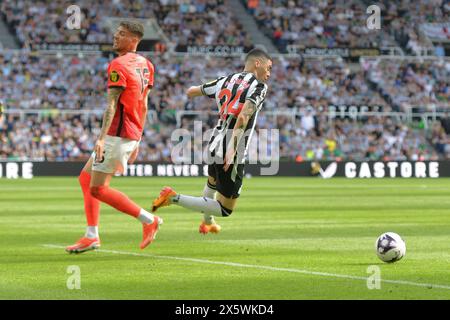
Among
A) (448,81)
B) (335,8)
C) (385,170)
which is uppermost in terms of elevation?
(335,8)

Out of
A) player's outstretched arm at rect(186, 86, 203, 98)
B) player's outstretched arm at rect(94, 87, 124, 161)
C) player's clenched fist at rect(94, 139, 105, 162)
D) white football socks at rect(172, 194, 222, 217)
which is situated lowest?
white football socks at rect(172, 194, 222, 217)

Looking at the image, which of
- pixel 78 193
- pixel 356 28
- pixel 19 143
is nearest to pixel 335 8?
pixel 356 28

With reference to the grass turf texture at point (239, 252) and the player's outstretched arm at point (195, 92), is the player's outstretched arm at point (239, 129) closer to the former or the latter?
the player's outstretched arm at point (195, 92)

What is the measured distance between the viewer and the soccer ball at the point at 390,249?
496 inches

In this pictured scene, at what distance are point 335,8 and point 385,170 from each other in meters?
15.1

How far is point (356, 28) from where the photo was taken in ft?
203

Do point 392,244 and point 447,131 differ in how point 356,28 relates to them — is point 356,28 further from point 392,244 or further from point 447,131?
point 392,244

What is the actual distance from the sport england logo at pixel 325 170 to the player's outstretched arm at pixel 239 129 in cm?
3794

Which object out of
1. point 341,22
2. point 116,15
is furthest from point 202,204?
point 341,22

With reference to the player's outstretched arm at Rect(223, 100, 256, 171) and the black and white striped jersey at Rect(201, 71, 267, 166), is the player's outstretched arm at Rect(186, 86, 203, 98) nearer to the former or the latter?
the black and white striped jersey at Rect(201, 71, 267, 166)

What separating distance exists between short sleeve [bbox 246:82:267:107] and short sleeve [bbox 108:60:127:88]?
159cm

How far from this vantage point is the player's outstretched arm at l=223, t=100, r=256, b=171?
13.1 m

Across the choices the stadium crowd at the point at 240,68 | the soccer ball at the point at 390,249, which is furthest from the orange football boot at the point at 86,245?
the stadium crowd at the point at 240,68

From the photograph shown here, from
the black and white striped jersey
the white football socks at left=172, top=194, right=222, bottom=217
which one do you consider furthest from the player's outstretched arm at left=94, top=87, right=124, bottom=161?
the black and white striped jersey
